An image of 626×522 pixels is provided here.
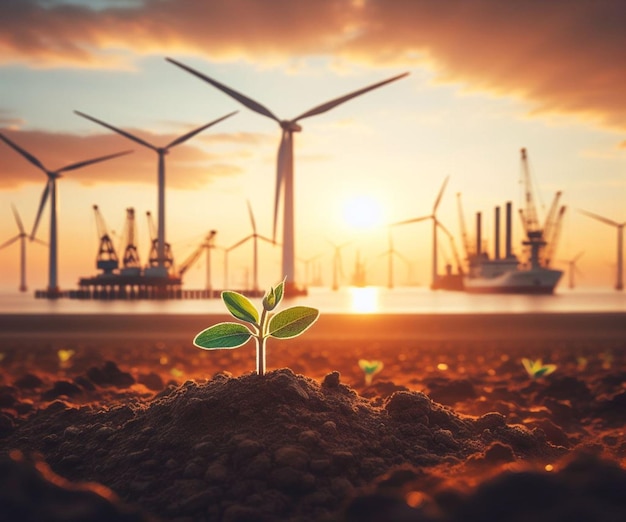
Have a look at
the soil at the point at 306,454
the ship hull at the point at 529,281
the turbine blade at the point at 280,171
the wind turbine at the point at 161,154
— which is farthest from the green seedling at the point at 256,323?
the ship hull at the point at 529,281

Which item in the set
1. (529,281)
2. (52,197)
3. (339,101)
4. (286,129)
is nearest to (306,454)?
(339,101)

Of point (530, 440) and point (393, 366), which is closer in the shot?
point (530, 440)

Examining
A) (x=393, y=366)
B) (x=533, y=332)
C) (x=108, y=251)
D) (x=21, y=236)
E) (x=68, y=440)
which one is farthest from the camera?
(x=108, y=251)

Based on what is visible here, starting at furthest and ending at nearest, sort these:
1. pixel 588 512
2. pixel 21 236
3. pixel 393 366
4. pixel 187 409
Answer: pixel 21 236
pixel 393 366
pixel 187 409
pixel 588 512

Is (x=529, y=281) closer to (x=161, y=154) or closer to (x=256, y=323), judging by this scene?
(x=161, y=154)

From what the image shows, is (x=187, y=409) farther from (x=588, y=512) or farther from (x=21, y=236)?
(x=21, y=236)

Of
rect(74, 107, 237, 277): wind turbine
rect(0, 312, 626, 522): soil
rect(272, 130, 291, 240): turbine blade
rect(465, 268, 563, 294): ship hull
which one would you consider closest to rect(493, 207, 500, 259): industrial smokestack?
rect(465, 268, 563, 294): ship hull

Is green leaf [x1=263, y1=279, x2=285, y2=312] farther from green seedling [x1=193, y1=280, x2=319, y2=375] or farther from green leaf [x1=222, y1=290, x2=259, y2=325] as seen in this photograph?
green leaf [x1=222, y1=290, x2=259, y2=325]

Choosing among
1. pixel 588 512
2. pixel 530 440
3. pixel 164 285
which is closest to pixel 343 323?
pixel 530 440
